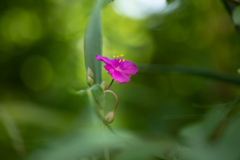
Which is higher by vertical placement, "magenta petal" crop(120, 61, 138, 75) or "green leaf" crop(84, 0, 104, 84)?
"green leaf" crop(84, 0, 104, 84)

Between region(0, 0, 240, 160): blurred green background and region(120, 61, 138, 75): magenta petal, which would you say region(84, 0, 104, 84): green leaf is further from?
region(0, 0, 240, 160): blurred green background

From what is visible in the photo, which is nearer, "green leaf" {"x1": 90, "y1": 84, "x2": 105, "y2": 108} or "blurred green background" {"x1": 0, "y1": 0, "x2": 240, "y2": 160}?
"green leaf" {"x1": 90, "y1": 84, "x2": 105, "y2": 108}

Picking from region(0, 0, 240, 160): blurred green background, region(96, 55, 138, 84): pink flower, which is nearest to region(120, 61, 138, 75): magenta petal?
region(96, 55, 138, 84): pink flower

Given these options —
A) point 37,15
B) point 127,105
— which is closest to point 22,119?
point 127,105

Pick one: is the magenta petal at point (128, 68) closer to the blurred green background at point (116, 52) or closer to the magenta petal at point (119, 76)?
the magenta petal at point (119, 76)

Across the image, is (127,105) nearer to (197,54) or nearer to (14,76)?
(197,54)

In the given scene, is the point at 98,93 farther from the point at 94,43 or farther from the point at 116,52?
the point at 116,52

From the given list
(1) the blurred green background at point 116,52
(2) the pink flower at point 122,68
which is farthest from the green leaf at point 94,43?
(1) the blurred green background at point 116,52
